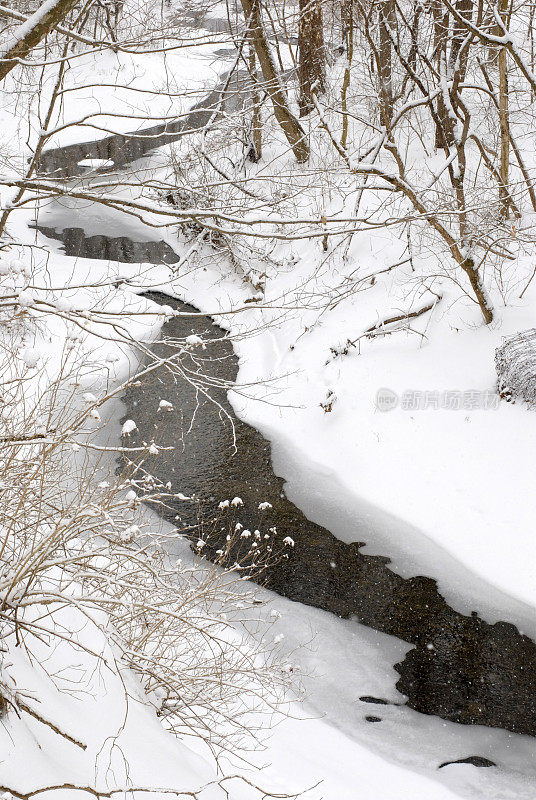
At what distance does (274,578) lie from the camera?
22.4ft

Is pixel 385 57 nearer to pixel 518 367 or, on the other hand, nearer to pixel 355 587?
pixel 518 367

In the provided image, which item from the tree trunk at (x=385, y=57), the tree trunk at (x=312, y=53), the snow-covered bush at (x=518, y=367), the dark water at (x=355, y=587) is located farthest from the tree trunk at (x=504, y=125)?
the tree trunk at (x=312, y=53)

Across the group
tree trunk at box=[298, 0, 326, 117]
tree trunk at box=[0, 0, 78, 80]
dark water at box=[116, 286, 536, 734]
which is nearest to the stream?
dark water at box=[116, 286, 536, 734]

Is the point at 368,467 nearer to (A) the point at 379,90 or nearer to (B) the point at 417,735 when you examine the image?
(B) the point at 417,735

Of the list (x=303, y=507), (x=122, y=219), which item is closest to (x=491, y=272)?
(x=303, y=507)

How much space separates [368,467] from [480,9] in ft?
22.7

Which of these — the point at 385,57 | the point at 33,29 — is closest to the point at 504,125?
the point at 385,57
